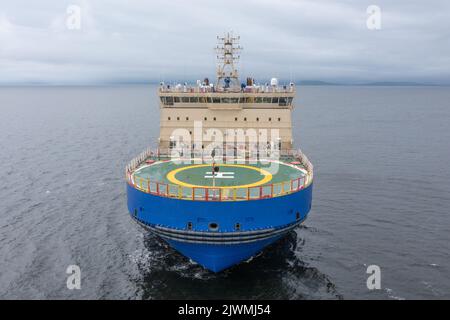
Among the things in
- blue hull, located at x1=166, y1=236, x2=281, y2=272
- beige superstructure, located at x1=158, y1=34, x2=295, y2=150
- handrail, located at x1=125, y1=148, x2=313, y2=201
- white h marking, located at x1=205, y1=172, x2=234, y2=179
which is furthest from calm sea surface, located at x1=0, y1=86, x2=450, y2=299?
beige superstructure, located at x1=158, y1=34, x2=295, y2=150

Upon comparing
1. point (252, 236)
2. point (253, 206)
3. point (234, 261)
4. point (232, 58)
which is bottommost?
point (234, 261)

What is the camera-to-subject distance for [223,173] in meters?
30.1

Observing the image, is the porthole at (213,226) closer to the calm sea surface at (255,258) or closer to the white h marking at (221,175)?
the calm sea surface at (255,258)

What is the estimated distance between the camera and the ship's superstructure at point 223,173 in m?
24.0

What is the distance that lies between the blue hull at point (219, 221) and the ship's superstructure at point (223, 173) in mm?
61

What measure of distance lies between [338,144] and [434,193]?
37.0m

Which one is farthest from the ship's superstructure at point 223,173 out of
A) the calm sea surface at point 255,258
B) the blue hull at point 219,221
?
the calm sea surface at point 255,258

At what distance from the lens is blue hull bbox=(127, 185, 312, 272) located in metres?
23.7

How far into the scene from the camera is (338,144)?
8225 centimetres

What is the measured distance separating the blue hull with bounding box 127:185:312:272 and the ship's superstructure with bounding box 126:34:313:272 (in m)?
0.06

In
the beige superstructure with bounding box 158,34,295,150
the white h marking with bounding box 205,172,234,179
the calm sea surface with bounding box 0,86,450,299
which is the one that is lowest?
the calm sea surface with bounding box 0,86,450,299

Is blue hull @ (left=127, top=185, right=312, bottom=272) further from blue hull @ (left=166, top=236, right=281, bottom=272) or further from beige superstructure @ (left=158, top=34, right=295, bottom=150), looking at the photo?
beige superstructure @ (left=158, top=34, right=295, bottom=150)
